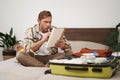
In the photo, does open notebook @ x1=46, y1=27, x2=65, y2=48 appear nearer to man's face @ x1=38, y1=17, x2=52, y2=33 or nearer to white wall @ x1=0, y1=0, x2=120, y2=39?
man's face @ x1=38, y1=17, x2=52, y2=33

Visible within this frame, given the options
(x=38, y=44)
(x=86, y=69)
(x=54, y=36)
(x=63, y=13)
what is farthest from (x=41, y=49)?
(x=63, y=13)

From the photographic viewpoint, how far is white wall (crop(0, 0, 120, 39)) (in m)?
2.99

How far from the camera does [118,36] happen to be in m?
2.91

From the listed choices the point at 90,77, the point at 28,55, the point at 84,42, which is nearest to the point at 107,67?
the point at 90,77

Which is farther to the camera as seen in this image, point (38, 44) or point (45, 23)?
point (45, 23)

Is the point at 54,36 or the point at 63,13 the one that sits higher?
the point at 63,13

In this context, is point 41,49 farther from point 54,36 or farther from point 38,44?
point 54,36

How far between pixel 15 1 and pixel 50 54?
153 cm

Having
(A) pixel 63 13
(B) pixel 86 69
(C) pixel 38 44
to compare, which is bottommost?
(B) pixel 86 69

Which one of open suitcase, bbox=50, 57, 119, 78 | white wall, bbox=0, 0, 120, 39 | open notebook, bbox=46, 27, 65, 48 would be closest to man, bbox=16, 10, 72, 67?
open notebook, bbox=46, 27, 65, 48

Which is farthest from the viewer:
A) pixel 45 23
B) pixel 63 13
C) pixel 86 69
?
pixel 63 13

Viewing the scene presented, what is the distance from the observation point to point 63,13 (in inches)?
126

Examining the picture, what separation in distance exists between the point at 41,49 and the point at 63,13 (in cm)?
110

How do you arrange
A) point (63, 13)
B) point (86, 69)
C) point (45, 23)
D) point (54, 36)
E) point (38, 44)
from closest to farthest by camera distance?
point (86, 69) < point (54, 36) < point (38, 44) < point (45, 23) < point (63, 13)
